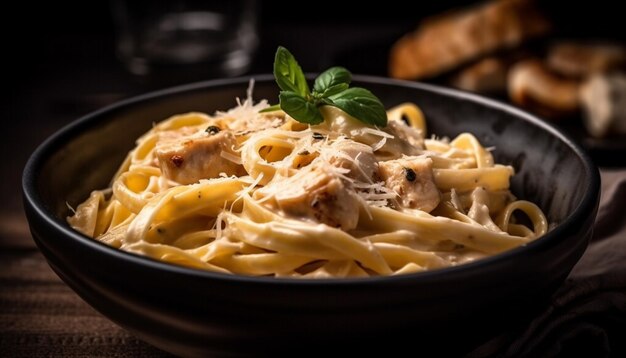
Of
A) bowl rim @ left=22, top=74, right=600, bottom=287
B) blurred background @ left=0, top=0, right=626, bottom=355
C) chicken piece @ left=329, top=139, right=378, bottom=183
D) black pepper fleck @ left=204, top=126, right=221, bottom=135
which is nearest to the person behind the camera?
bowl rim @ left=22, top=74, right=600, bottom=287

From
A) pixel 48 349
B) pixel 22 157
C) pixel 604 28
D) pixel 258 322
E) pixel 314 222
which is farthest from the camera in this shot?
pixel 604 28

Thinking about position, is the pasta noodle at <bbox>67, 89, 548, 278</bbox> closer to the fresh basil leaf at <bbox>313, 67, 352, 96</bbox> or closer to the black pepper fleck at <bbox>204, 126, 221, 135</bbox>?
the black pepper fleck at <bbox>204, 126, 221, 135</bbox>

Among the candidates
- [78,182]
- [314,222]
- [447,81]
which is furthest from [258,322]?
[447,81]

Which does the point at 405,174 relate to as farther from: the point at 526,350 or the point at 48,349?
the point at 48,349

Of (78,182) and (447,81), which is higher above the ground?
(78,182)

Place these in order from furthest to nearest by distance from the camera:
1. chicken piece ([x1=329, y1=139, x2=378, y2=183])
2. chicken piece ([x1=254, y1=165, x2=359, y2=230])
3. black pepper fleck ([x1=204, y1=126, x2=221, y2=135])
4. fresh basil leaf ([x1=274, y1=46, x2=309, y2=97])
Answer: fresh basil leaf ([x1=274, y1=46, x2=309, y2=97]) < black pepper fleck ([x1=204, y1=126, x2=221, y2=135]) < chicken piece ([x1=329, y1=139, x2=378, y2=183]) < chicken piece ([x1=254, y1=165, x2=359, y2=230])

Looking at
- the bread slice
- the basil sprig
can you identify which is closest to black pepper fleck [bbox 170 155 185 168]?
the basil sprig
